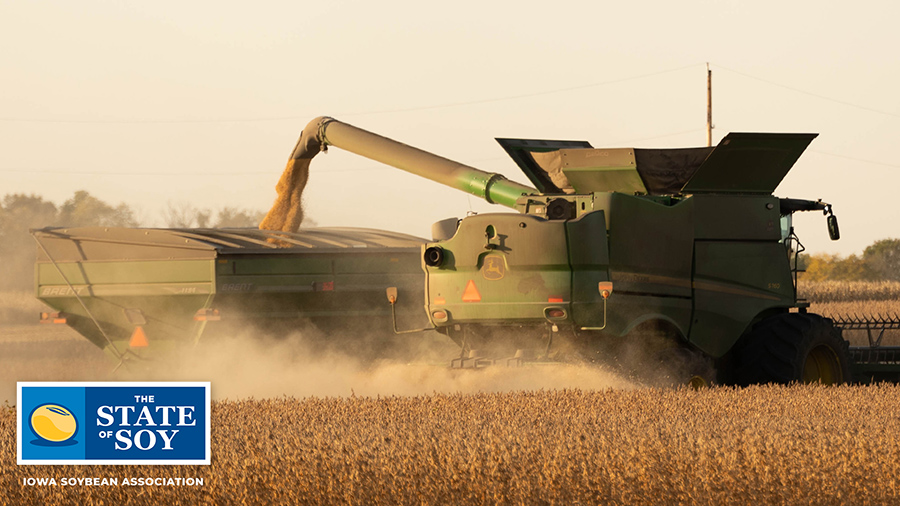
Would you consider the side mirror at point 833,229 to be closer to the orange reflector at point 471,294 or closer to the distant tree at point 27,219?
the orange reflector at point 471,294

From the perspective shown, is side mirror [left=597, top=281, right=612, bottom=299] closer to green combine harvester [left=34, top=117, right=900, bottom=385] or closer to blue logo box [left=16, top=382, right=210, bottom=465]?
green combine harvester [left=34, top=117, right=900, bottom=385]

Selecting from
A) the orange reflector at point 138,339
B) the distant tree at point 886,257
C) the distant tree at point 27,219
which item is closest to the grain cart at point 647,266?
the orange reflector at point 138,339

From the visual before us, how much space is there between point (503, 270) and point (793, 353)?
314 cm

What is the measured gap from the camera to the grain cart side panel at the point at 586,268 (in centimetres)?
1004

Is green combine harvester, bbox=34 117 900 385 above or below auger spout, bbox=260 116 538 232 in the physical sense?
below

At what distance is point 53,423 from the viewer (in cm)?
621

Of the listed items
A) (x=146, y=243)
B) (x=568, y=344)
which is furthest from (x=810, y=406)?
(x=146, y=243)

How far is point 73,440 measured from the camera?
6.14 metres

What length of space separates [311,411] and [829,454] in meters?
3.88

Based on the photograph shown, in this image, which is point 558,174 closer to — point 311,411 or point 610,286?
point 610,286

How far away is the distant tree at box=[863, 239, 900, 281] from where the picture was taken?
6550 cm

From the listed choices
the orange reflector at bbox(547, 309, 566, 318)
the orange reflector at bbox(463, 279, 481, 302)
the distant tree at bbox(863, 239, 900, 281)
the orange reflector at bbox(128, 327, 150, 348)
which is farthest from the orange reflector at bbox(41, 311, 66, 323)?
the distant tree at bbox(863, 239, 900, 281)

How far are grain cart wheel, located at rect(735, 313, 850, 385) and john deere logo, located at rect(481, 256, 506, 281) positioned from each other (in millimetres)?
2929

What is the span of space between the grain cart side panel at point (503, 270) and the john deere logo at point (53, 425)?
4.82 meters
